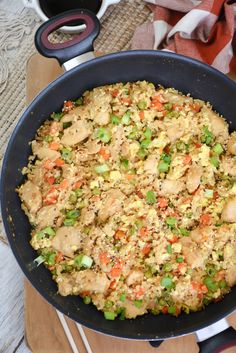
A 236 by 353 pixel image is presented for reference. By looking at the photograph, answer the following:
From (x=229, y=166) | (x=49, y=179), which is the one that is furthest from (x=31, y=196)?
(x=229, y=166)

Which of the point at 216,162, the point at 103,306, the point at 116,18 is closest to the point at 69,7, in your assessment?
the point at 116,18

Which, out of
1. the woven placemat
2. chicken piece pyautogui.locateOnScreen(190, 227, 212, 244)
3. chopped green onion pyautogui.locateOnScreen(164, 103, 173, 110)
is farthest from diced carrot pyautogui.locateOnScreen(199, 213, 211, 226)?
the woven placemat

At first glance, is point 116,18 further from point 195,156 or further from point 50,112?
point 195,156

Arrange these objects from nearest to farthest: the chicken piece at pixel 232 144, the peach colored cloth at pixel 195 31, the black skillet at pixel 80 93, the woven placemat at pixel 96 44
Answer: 1. the black skillet at pixel 80 93
2. the chicken piece at pixel 232 144
3. the peach colored cloth at pixel 195 31
4. the woven placemat at pixel 96 44

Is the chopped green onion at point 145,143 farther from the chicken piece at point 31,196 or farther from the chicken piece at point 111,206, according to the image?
the chicken piece at point 31,196

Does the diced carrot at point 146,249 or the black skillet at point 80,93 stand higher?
the black skillet at point 80,93

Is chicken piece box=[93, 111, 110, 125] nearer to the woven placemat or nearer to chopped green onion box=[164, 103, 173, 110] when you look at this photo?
chopped green onion box=[164, 103, 173, 110]

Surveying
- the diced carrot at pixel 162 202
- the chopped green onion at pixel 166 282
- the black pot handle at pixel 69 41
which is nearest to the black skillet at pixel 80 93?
the black pot handle at pixel 69 41
